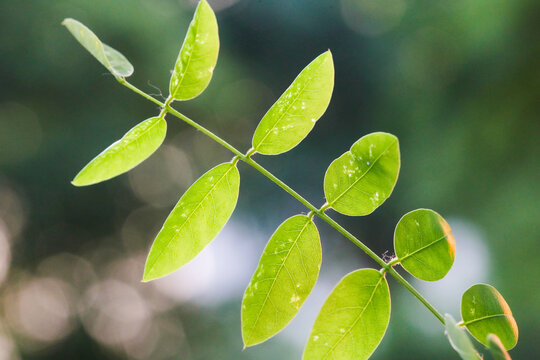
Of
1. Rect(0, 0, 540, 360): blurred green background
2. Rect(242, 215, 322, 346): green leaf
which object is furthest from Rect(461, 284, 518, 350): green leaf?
Rect(0, 0, 540, 360): blurred green background

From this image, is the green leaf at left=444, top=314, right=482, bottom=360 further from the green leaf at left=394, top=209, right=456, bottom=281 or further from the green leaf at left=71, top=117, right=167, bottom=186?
the green leaf at left=71, top=117, right=167, bottom=186

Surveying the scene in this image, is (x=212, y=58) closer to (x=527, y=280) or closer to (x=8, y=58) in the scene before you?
(x=527, y=280)

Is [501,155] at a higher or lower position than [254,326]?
higher

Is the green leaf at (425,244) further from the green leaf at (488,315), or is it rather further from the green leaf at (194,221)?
the green leaf at (194,221)

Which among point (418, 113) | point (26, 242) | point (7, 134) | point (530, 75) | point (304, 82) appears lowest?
point (304, 82)

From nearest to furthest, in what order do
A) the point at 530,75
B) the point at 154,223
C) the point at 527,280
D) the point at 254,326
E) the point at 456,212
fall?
the point at 254,326 < the point at 527,280 < the point at 456,212 < the point at 530,75 < the point at 154,223

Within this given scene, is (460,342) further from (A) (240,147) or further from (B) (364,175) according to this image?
(A) (240,147)

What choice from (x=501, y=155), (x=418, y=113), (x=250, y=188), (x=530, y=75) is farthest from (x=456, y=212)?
(x=250, y=188)
